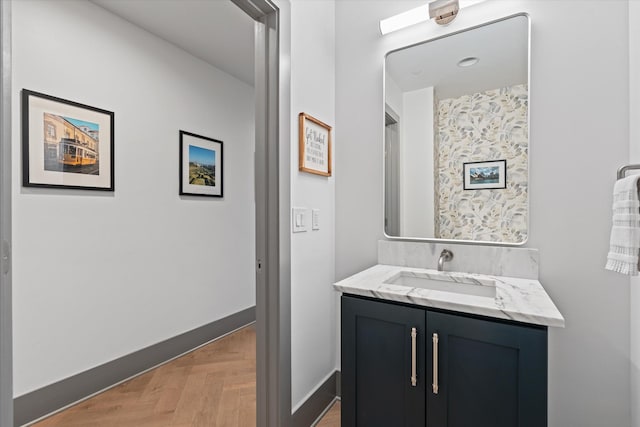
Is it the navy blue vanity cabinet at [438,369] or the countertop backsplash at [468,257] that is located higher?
the countertop backsplash at [468,257]

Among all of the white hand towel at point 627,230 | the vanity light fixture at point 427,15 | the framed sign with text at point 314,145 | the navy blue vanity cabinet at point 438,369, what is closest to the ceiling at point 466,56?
the vanity light fixture at point 427,15

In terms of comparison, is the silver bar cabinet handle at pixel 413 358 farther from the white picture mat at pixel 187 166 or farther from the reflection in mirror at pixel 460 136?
the white picture mat at pixel 187 166

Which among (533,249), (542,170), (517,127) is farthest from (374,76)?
(533,249)

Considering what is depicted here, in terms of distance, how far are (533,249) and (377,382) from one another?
944 mm

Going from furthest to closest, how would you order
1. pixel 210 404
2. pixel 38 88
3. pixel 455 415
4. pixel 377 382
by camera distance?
1. pixel 210 404
2. pixel 38 88
3. pixel 377 382
4. pixel 455 415

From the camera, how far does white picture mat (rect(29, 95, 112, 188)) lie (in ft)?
5.87

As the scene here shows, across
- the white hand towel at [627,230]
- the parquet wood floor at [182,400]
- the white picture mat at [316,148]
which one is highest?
the white picture mat at [316,148]

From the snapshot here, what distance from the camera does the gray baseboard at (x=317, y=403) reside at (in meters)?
1.62

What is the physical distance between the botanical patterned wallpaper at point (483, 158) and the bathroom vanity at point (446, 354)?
283mm

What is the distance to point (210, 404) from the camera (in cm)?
196

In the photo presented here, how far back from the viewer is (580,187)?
54.3 inches

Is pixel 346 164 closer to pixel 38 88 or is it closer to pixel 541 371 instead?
pixel 541 371

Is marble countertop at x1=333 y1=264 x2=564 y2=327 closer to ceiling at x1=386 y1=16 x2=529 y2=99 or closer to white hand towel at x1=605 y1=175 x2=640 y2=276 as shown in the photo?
white hand towel at x1=605 y1=175 x2=640 y2=276

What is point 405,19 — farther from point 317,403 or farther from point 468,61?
point 317,403
